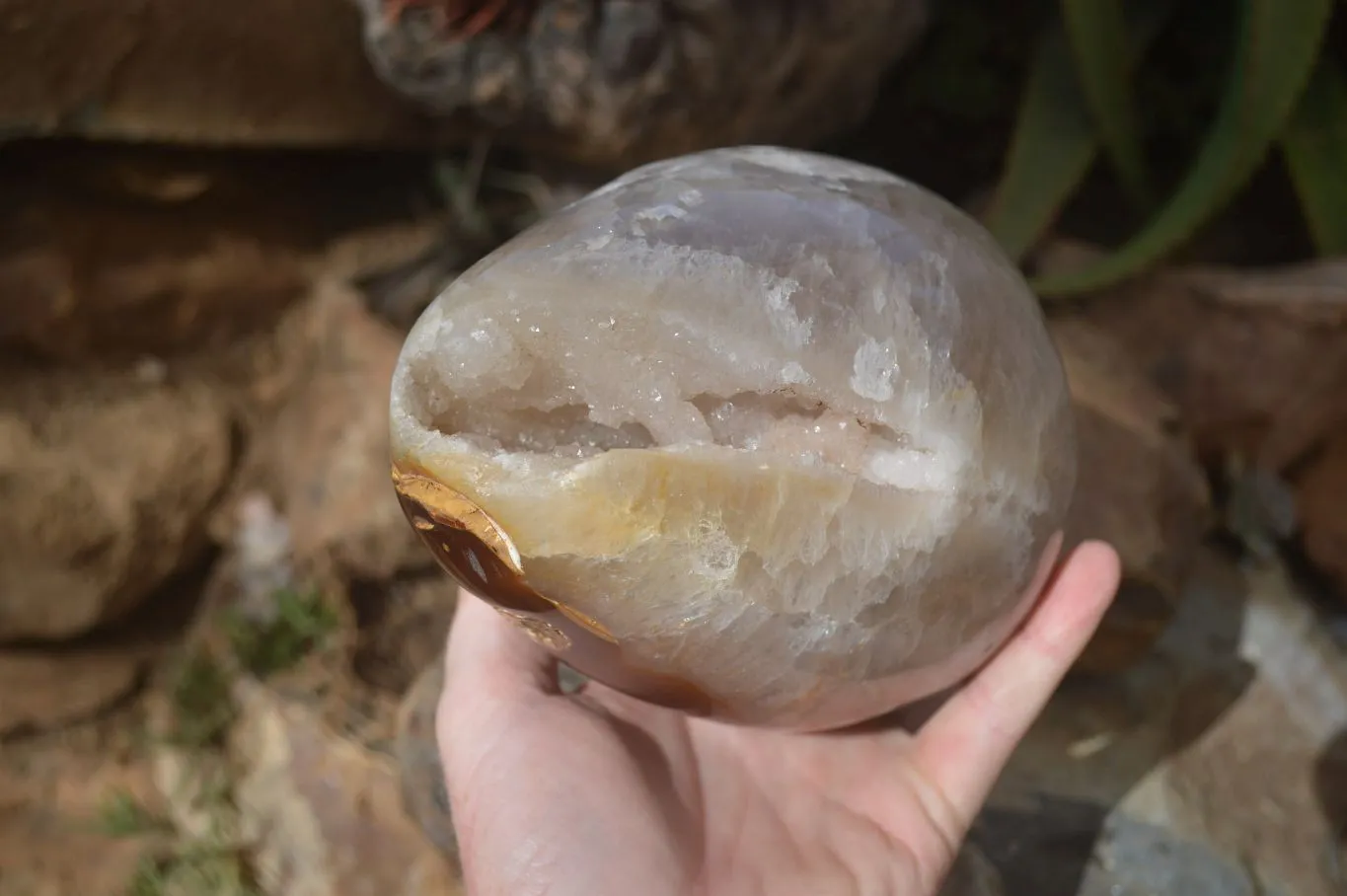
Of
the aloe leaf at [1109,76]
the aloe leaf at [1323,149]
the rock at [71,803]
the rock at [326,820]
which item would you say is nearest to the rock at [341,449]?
the rock at [326,820]

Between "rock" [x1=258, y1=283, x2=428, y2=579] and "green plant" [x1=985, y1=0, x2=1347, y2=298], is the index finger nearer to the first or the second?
"green plant" [x1=985, y1=0, x2=1347, y2=298]

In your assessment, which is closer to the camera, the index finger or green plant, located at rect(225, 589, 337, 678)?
the index finger

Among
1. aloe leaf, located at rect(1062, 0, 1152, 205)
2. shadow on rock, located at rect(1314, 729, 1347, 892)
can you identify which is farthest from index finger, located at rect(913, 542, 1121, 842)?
aloe leaf, located at rect(1062, 0, 1152, 205)

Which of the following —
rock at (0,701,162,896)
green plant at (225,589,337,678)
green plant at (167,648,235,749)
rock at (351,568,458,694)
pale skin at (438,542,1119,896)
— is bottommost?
rock at (0,701,162,896)

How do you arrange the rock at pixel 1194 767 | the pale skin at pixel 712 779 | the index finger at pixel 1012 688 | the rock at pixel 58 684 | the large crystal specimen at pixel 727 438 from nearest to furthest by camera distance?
the large crystal specimen at pixel 727 438 < the pale skin at pixel 712 779 < the index finger at pixel 1012 688 < the rock at pixel 1194 767 < the rock at pixel 58 684

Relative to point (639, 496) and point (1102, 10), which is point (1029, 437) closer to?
point (639, 496)

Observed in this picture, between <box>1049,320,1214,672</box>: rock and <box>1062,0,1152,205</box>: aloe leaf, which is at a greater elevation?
<box>1062,0,1152,205</box>: aloe leaf

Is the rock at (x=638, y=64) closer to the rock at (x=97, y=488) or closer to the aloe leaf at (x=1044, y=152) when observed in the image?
the aloe leaf at (x=1044, y=152)

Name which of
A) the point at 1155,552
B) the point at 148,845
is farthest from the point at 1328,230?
the point at 148,845
